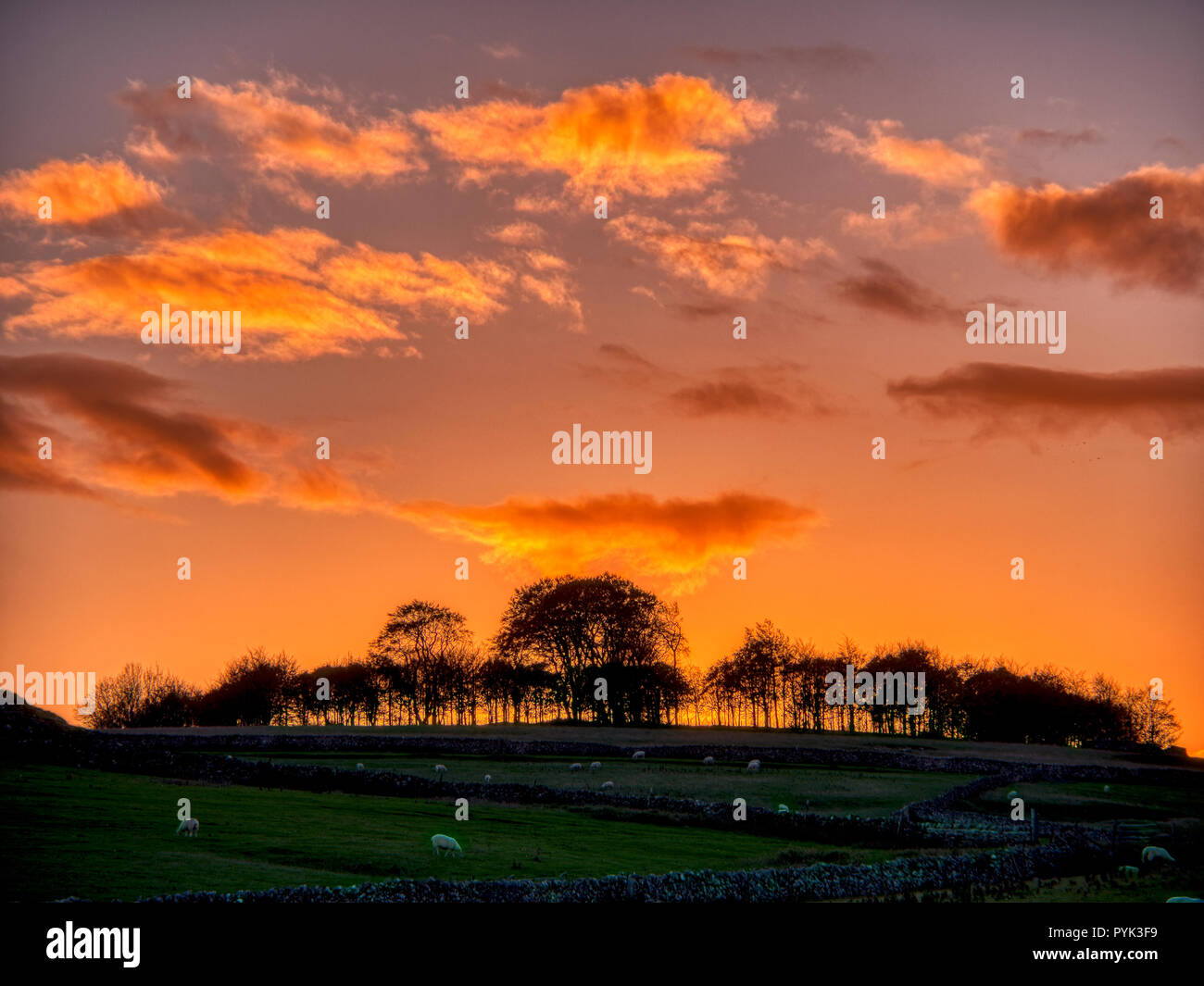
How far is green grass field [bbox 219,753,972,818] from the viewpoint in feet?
212

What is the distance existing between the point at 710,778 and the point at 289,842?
41.0 metres

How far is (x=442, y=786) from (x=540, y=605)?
7437 cm

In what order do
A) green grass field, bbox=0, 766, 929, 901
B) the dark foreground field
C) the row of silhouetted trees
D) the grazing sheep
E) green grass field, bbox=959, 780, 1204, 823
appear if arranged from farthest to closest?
1. the row of silhouetted trees
2. green grass field, bbox=959, 780, 1204, 823
3. the grazing sheep
4. the dark foreground field
5. green grass field, bbox=0, 766, 929, 901

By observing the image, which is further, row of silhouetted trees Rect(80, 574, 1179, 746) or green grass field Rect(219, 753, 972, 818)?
row of silhouetted trees Rect(80, 574, 1179, 746)

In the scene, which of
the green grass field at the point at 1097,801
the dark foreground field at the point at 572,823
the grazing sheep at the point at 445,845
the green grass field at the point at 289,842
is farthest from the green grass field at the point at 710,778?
the grazing sheep at the point at 445,845

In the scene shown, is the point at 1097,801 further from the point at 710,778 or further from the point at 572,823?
the point at 572,823

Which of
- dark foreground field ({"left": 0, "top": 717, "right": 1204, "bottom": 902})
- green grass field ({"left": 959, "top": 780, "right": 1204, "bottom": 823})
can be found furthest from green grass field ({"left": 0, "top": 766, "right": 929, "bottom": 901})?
green grass field ({"left": 959, "top": 780, "right": 1204, "bottom": 823})

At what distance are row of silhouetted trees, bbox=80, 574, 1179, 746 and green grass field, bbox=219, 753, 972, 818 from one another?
41327mm

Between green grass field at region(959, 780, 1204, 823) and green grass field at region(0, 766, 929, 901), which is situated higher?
green grass field at region(0, 766, 929, 901)

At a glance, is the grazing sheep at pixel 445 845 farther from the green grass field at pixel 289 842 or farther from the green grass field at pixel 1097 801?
the green grass field at pixel 1097 801

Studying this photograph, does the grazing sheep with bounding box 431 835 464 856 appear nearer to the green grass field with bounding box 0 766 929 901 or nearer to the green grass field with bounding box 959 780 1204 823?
the green grass field with bounding box 0 766 929 901

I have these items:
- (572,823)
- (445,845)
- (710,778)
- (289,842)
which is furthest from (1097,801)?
(289,842)

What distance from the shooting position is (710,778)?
74938 mm
